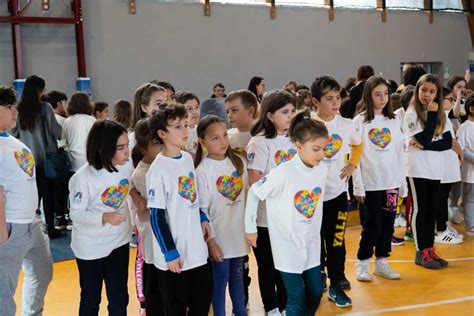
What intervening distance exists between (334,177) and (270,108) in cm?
69

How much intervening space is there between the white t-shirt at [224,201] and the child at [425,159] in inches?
79.6

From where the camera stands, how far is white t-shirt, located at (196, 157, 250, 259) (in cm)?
369

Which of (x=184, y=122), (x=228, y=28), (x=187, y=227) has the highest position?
(x=228, y=28)

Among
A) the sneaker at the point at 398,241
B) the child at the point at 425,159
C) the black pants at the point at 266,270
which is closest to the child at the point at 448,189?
the sneaker at the point at 398,241

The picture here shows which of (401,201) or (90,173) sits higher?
(90,173)

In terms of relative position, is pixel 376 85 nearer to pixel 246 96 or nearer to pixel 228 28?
pixel 246 96

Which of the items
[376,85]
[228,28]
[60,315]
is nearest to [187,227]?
[60,315]

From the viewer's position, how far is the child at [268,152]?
395 cm

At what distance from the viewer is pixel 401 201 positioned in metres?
6.90

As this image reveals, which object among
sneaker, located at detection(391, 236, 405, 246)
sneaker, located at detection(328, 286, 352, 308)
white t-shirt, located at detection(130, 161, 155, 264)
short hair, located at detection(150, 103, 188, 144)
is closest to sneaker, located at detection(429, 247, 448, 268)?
sneaker, located at detection(391, 236, 405, 246)

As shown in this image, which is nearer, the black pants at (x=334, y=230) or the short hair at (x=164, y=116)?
the short hair at (x=164, y=116)

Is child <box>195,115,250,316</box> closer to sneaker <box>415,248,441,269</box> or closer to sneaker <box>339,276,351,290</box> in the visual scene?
sneaker <box>339,276,351,290</box>

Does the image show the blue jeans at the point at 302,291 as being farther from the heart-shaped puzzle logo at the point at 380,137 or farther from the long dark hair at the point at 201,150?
the heart-shaped puzzle logo at the point at 380,137

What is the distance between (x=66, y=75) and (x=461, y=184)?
20.1 ft
